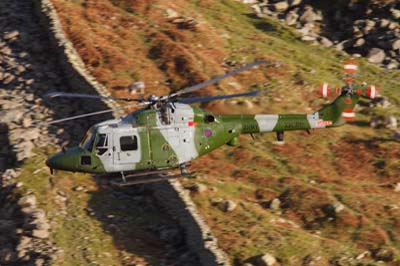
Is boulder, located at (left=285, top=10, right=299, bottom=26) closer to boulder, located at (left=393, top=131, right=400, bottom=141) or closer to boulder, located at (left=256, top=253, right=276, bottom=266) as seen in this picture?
boulder, located at (left=393, top=131, right=400, bottom=141)

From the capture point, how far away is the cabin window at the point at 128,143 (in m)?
22.5

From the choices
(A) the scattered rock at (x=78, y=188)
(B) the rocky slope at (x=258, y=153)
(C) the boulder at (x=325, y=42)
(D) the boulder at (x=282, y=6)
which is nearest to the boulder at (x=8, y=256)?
(B) the rocky slope at (x=258, y=153)

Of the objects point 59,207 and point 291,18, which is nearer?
point 59,207

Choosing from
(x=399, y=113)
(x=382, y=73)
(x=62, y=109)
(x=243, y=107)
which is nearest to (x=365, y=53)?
(x=382, y=73)

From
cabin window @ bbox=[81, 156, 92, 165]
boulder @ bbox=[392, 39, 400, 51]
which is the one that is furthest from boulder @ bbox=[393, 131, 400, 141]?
cabin window @ bbox=[81, 156, 92, 165]

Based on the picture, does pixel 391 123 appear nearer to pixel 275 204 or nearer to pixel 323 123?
pixel 323 123

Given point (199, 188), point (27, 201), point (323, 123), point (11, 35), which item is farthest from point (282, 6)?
point (27, 201)

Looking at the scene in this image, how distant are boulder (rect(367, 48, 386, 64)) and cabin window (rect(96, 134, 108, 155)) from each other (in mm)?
18656

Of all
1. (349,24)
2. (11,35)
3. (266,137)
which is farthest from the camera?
(349,24)

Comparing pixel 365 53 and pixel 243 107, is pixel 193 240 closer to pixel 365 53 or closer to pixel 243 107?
pixel 243 107

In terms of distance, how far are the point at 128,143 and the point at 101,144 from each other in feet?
2.69

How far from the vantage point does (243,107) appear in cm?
3042

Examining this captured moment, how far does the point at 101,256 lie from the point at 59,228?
2.07 m

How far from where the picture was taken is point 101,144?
22.6m
